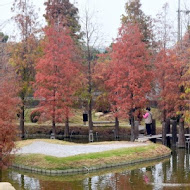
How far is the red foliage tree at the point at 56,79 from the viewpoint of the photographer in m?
28.7

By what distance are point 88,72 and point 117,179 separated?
54.7 ft

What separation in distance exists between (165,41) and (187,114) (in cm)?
1770

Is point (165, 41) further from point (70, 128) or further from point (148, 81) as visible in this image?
point (70, 128)

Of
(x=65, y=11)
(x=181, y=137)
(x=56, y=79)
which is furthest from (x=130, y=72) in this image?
(x=65, y=11)

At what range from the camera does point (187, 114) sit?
1591cm

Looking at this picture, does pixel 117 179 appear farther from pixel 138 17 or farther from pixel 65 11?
pixel 65 11

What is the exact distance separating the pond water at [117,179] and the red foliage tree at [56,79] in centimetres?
981

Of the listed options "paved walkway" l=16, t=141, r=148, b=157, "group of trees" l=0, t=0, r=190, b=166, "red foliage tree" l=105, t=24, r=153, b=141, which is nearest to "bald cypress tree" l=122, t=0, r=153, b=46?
"group of trees" l=0, t=0, r=190, b=166

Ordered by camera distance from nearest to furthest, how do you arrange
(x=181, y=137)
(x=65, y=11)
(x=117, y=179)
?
1. (x=117, y=179)
2. (x=181, y=137)
3. (x=65, y=11)

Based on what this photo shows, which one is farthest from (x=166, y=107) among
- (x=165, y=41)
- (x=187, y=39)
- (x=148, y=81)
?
(x=165, y=41)

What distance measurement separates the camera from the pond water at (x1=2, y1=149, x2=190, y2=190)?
15977 millimetres

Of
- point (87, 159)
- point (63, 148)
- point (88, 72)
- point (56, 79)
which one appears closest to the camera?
point (87, 159)

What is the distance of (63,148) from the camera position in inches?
920

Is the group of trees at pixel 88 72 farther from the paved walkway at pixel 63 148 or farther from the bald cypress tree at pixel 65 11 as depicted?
the bald cypress tree at pixel 65 11
